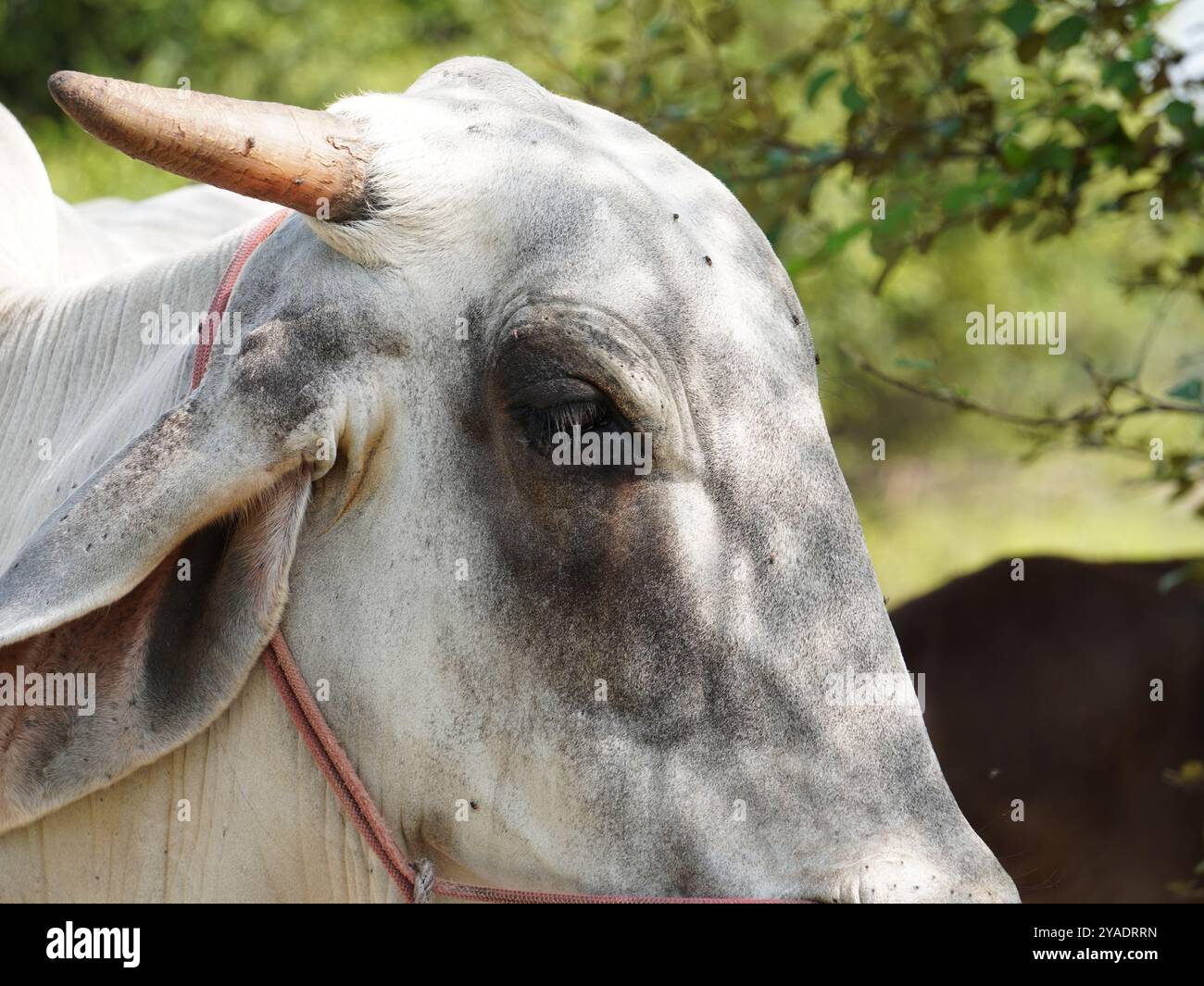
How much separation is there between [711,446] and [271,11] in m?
12.3

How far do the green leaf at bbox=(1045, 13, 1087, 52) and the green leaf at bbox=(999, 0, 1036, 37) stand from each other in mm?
105

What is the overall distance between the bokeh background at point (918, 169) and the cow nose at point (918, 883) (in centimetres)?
104

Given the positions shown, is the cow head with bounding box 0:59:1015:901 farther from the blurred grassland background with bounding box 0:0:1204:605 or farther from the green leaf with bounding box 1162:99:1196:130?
the green leaf with bounding box 1162:99:1196:130

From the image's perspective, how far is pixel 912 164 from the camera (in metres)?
4.95

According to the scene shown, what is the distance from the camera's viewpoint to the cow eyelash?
7.13 feet

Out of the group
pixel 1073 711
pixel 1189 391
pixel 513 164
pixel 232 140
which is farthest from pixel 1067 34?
pixel 1073 711

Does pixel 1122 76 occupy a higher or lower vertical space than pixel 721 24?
lower

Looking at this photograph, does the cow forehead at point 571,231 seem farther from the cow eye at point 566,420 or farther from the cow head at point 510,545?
the cow eye at point 566,420

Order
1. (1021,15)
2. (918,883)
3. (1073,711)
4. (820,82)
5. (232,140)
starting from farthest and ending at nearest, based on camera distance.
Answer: (1073,711), (820,82), (1021,15), (232,140), (918,883)

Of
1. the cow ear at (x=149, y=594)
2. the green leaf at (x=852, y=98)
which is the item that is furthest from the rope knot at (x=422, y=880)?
the green leaf at (x=852, y=98)

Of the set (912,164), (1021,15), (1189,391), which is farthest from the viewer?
(912,164)

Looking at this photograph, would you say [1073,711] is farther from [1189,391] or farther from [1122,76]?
[1122,76]

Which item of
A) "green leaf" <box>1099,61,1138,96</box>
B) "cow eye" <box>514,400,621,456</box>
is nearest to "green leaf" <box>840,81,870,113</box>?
"green leaf" <box>1099,61,1138,96</box>

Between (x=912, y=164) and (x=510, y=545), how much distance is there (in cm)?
318
